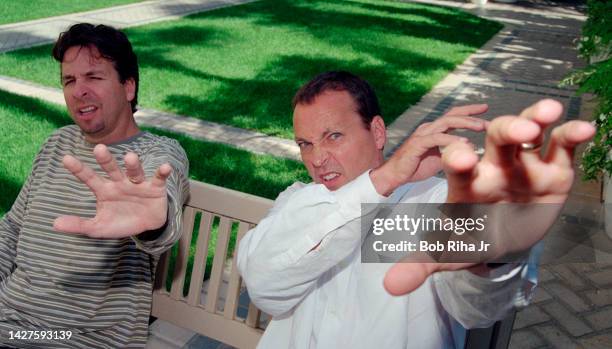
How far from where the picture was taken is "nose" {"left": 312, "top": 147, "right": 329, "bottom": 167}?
1912 mm

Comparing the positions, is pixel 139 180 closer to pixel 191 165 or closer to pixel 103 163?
pixel 103 163

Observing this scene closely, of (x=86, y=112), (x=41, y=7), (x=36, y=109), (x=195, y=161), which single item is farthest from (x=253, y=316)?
(x=41, y=7)

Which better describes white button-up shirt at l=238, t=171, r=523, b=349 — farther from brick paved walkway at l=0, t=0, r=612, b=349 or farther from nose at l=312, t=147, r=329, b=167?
brick paved walkway at l=0, t=0, r=612, b=349

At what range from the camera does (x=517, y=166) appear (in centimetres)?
89

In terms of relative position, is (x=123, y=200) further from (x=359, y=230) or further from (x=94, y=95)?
(x=94, y=95)

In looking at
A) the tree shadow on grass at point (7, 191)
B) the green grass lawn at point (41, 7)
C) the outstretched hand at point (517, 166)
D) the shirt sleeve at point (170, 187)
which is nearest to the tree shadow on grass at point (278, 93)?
the tree shadow on grass at point (7, 191)

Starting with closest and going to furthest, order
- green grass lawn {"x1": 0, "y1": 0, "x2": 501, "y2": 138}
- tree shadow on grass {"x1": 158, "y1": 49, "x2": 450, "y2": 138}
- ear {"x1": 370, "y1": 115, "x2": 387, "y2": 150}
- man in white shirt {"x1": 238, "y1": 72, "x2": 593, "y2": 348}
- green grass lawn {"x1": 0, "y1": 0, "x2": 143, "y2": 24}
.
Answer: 1. man in white shirt {"x1": 238, "y1": 72, "x2": 593, "y2": 348}
2. ear {"x1": 370, "y1": 115, "x2": 387, "y2": 150}
3. tree shadow on grass {"x1": 158, "y1": 49, "x2": 450, "y2": 138}
4. green grass lawn {"x1": 0, "y1": 0, "x2": 501, "y2": 138}
5. green grass lawn {"x1": 0, "y1": 0, "x2": 143, "y2": 24}

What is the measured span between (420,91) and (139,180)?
285 inches

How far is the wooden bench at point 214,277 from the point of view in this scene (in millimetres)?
2271

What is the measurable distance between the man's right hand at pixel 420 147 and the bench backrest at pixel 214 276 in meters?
0.85

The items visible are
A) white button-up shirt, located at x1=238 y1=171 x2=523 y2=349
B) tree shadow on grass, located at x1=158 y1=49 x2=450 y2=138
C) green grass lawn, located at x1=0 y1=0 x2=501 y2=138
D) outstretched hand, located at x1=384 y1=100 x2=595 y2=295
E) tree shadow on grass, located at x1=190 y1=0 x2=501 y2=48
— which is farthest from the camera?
tree shadow on grass, located at x1=190 y1=0 x2=501 y2=48

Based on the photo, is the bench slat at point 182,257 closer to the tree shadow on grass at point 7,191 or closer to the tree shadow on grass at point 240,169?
the tree shadow on grass at point 240,169

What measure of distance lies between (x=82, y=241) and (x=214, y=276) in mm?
510

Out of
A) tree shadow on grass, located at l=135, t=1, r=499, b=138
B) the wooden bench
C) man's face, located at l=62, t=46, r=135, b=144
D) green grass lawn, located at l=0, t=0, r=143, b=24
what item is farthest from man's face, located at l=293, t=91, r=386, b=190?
green grass lawn, located at l=0, t=0, r=143, b=24
